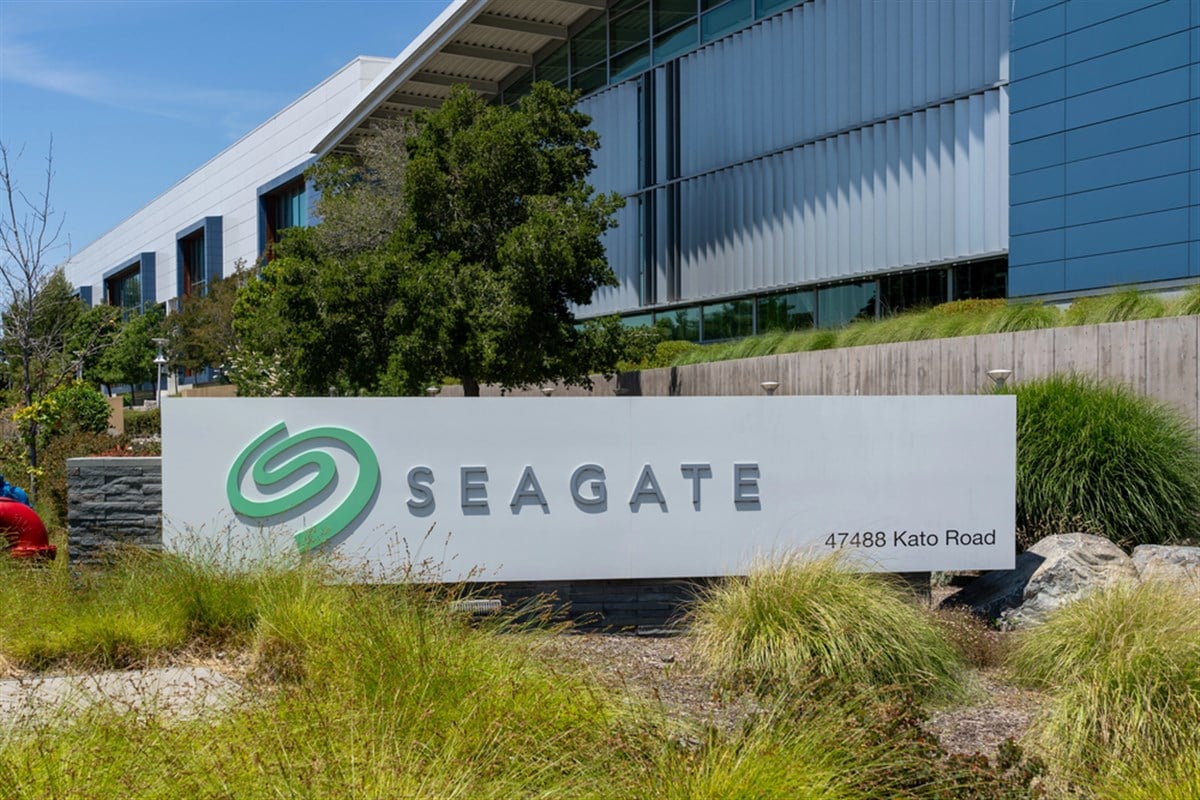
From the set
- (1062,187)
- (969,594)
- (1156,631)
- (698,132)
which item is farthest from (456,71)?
(1156,631)

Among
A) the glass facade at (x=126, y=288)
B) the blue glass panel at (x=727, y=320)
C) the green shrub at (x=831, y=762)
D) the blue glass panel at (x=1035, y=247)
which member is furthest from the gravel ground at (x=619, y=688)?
the glass facade at (x=126, y=288)

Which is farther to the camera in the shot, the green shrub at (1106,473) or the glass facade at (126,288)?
the glass facade at (126,288)

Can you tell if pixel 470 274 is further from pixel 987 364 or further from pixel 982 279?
pixel 987 364

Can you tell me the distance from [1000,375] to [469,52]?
23976 mm

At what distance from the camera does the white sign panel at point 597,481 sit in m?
9.04

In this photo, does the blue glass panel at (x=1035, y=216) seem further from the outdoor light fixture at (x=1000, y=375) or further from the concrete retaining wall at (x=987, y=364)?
the outdoor light fixture at (x=1000, y=375)

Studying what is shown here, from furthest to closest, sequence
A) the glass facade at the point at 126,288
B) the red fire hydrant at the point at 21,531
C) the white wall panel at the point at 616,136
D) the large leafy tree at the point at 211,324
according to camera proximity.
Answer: the glass facade at the point at 126,288
the large leafy tree at the point at 211,324
the white wall panel at the point at 616,136
the red fire hydrant at the point at 21,531

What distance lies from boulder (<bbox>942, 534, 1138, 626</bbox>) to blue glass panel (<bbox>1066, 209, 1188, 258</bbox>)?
8.38m

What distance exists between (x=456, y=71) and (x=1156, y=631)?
3144 centimetres

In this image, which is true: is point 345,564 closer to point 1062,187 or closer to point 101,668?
point 101,668

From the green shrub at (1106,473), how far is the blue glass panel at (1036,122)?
8.61 meters

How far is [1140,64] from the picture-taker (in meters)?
17.3

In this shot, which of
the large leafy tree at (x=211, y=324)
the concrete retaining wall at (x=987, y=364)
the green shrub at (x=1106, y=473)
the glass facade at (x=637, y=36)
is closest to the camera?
the green shrub at (x=1106, y=473)

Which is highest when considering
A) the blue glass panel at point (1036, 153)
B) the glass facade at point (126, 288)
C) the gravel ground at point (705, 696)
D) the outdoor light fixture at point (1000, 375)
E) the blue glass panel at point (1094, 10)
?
the glass facade at point (126, 288)
